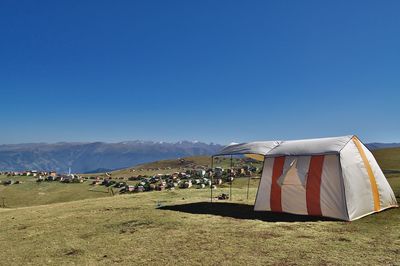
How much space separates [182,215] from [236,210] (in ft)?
11.4

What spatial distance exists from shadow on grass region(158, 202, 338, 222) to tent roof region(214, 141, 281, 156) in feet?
10.8

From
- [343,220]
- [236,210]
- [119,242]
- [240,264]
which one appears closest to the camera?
[240,264]

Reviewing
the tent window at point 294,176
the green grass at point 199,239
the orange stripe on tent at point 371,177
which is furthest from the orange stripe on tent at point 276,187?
the orange stripe on tent at point 371,177

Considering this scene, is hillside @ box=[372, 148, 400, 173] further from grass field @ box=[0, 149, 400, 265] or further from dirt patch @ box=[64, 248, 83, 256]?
dirt patch @ box=[64, 248, 83, 256]

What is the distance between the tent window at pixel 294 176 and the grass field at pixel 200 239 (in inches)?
72.3

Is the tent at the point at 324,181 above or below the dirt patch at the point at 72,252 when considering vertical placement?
above

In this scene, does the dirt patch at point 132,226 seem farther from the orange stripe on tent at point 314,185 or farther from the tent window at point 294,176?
the orange stripe on tent at point 314,185

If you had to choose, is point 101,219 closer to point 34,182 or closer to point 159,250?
point 159,250

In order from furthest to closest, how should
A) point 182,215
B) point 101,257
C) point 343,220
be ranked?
point 182,215 → point 343,220 → point 101,257

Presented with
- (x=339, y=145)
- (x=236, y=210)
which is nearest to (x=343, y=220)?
(x=339, y=145)

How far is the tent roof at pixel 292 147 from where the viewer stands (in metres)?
18.9

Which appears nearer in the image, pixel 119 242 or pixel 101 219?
pixel 119 242

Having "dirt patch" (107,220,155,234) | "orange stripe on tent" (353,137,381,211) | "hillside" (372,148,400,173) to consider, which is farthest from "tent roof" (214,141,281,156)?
"hillside" (372,148,400,173)

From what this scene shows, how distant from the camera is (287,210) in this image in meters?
19.5
